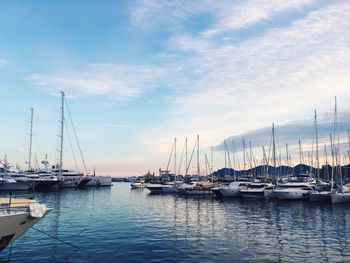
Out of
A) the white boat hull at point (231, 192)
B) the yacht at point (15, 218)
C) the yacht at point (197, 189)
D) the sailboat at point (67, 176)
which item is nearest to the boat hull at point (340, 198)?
the white boat hull at point (231, 192)

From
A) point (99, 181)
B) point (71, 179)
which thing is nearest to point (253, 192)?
point (71, 179)

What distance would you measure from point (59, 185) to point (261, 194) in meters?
64.0

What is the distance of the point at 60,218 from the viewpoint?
3884 cm

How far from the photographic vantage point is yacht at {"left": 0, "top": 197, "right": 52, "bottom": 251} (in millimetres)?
18531

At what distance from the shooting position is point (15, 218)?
18781 millimetres

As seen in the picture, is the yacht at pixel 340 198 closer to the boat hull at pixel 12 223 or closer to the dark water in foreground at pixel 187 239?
the dark water in foreground at pixel 187 239

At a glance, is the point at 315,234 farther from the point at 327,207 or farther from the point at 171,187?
the point at 171,187

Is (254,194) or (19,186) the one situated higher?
(19,186)

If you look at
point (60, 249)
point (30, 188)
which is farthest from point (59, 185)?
point (60, 249)

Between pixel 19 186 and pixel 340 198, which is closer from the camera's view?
pixel 340 198

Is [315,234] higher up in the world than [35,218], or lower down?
A: lower down

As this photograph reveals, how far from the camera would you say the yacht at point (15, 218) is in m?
18.5

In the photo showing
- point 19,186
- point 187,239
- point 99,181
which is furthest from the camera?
point 99,181

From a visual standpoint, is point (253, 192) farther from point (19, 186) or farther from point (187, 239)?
point (19, 186)
